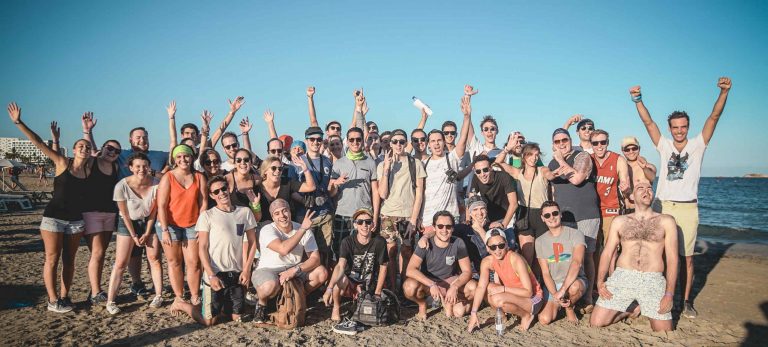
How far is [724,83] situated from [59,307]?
10196 mm

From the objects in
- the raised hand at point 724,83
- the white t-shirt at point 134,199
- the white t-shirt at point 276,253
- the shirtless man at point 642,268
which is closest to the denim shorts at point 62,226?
the white t-shirt at point 134,199

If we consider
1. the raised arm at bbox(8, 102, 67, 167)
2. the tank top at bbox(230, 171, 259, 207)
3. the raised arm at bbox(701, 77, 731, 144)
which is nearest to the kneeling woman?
the raised arm at bbox(701, 77, 731, 144)

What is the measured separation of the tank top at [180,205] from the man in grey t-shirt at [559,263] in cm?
510

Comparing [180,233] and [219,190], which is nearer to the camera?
[219,190]

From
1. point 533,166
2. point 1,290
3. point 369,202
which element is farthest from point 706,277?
point 1,290

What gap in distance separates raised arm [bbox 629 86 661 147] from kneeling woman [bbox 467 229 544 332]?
3171 mm

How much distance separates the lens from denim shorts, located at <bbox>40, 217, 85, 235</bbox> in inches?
221

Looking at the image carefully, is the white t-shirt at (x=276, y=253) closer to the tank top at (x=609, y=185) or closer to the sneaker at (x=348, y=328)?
the sneaker at (x=348, y=328)

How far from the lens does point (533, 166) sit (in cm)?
662

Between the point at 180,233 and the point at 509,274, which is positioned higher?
the point at 180,233

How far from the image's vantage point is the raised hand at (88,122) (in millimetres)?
6773

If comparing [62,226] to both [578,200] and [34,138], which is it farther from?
[578,200]

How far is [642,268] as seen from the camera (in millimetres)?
5438

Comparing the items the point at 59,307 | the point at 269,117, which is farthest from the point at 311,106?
the point at 59,307
